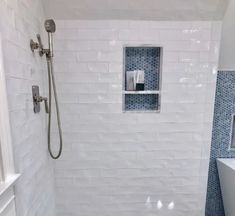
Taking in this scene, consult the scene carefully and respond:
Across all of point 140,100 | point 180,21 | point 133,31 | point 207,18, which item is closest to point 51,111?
point 140,100

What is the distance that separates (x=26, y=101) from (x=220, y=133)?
A: 1.67 metres

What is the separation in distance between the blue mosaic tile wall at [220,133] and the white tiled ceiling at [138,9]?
0.55m

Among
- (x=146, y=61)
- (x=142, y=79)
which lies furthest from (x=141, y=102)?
(x=146, y=61)

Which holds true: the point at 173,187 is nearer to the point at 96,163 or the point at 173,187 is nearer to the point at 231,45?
the point at 96,163

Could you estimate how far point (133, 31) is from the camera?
5.03 ft

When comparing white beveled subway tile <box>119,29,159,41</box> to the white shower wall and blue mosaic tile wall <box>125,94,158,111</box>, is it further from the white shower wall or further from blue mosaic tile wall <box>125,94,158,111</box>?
blue mosaic tile wall <box>125,94,158,111</box>

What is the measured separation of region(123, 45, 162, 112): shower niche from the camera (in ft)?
5.33

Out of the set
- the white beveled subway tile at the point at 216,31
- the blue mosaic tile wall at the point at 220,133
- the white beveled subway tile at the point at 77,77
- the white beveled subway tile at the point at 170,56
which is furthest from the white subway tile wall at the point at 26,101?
the blue mosaic tile wall at the point at 220,133

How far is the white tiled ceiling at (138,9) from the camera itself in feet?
4.71

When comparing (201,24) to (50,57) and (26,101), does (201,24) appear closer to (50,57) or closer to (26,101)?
(50,57)

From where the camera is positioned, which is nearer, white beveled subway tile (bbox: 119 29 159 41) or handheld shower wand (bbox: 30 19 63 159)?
handheld shower wand (bbox: 30 19 63 159)

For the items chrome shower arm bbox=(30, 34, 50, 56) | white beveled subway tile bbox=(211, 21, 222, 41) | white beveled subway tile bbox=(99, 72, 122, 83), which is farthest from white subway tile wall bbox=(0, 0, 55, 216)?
white beveled subway tile bbox=(211, 21, 222, 41)

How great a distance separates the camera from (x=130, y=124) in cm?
166

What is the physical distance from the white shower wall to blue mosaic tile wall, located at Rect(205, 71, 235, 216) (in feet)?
0.52
